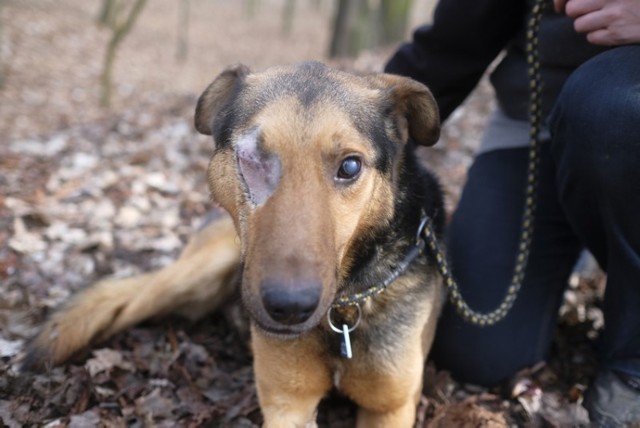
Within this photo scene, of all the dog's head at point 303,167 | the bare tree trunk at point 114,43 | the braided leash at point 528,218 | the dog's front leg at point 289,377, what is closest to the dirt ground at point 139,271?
the dog's front leg at point 289,377

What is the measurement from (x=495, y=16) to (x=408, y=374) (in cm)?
227

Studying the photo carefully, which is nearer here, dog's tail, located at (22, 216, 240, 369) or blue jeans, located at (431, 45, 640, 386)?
blue jeans, located at (431, 45, 640, 386)

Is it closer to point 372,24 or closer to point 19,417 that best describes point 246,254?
point 19,417

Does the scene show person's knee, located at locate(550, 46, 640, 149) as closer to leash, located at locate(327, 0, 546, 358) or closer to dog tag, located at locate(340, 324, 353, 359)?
leash, located at locate(327, 0, 546, 358)

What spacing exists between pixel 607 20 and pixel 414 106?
3.20 ft

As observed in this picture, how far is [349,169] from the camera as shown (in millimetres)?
2127

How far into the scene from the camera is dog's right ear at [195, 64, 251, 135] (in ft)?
8.51

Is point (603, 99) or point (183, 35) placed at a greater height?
point (183, 35)

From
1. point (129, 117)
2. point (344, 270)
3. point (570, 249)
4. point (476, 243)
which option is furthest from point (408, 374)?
point (129, 117)

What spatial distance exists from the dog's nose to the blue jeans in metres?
1.61

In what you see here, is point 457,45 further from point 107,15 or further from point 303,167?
point 107,15

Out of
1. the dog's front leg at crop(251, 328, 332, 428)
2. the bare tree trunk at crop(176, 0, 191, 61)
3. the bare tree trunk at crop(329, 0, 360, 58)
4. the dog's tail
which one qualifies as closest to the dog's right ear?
the dog's tail

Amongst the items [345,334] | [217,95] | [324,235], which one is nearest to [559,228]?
[345,334]

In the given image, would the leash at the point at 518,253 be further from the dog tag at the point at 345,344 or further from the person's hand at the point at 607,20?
the person's hand at the point at 607,20
